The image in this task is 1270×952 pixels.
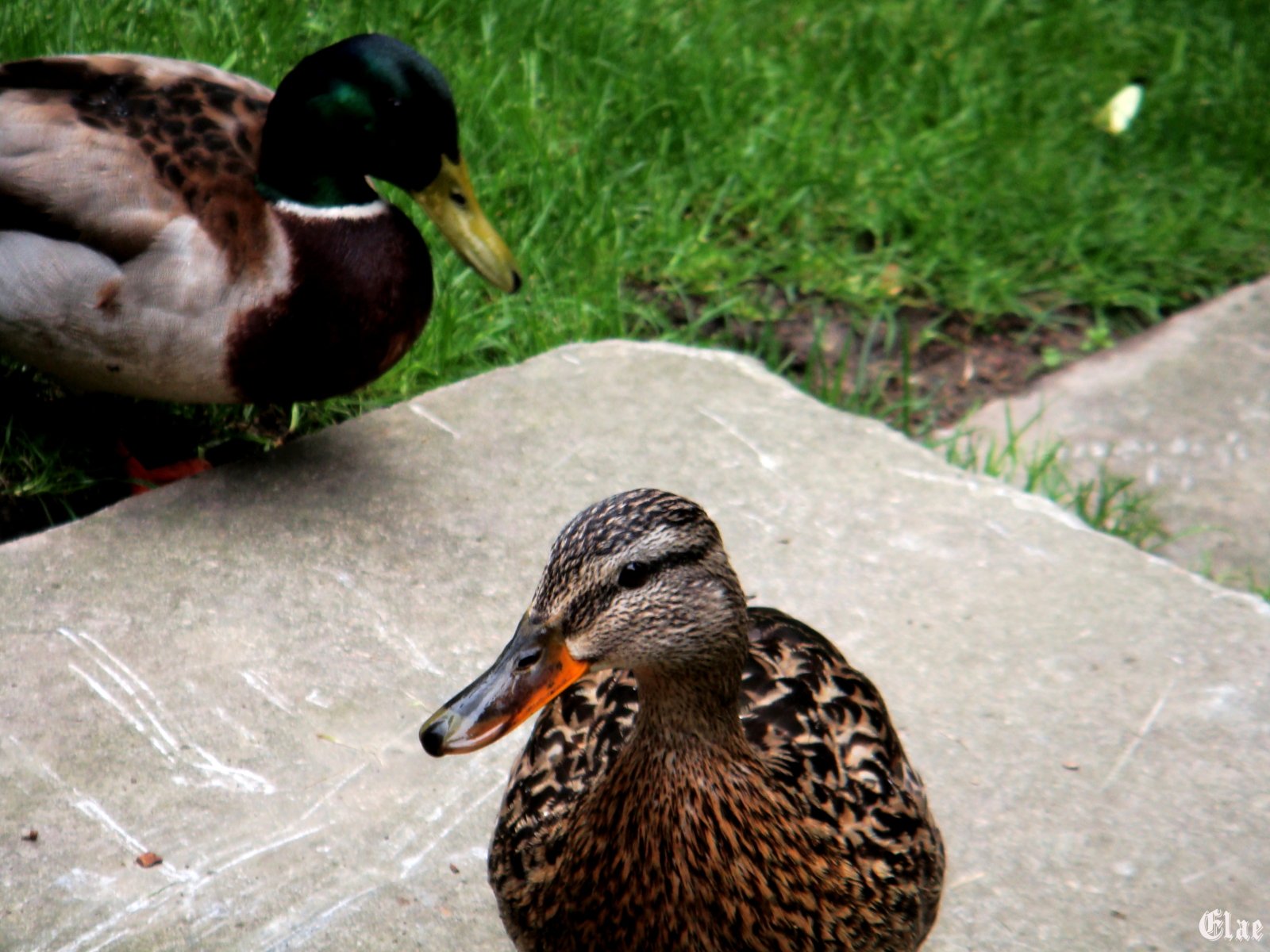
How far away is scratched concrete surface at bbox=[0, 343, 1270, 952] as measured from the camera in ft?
7.89

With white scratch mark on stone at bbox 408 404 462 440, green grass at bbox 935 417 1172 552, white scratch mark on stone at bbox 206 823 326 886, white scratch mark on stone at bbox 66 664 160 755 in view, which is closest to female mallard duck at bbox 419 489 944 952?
white scratch mark on stone at bbox 206 823 326 886

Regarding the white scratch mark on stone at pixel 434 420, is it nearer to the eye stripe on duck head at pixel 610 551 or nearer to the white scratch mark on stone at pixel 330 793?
the white scratch mark on stone at pixel 330 793

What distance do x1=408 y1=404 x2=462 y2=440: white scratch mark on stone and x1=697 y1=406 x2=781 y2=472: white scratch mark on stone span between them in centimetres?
61

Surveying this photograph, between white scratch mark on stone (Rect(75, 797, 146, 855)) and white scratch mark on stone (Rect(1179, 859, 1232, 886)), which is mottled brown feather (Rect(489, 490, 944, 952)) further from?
white scratch mark on stone (Rect(75, 797, 146, 855))

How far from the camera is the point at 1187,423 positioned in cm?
455

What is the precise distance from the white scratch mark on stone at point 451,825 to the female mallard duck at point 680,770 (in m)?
0.28

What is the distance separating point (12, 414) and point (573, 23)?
7.63 ft

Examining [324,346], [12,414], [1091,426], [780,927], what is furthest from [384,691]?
[1091,426]

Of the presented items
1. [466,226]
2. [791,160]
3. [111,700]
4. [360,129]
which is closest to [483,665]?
[111,700]

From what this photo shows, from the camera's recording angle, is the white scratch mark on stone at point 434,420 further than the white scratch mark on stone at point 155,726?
Yes

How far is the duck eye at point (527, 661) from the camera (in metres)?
1.84

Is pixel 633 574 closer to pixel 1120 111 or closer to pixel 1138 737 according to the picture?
pixel 1138 737

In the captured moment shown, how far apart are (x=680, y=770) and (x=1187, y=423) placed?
10.1 ft

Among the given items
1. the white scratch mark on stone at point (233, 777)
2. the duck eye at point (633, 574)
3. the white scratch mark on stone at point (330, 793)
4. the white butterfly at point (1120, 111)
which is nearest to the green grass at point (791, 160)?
the white butterfly at point (1120, 111)
